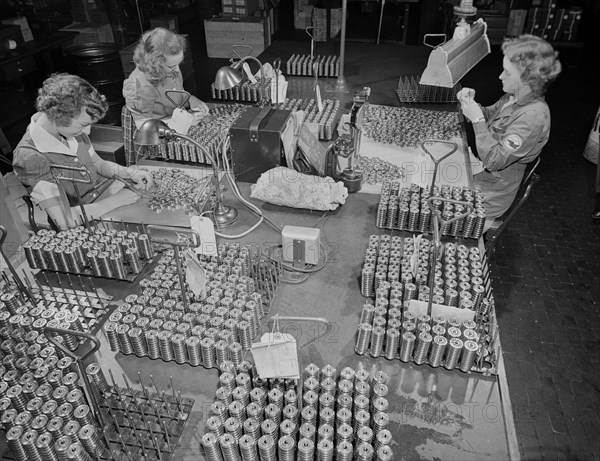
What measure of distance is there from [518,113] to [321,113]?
74.7 inches

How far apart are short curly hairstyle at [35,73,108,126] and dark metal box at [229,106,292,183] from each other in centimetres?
101

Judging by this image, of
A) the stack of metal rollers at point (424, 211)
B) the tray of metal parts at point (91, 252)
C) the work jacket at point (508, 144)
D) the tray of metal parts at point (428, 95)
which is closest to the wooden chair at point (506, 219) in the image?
the work jacket at point (508, 144)

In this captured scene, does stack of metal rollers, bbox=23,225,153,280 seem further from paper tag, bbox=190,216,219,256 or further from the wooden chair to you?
the wooden chair

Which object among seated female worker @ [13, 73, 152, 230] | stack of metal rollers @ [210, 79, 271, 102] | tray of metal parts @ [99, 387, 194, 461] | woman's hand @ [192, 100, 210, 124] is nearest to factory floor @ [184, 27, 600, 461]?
stack of metal rollers @ [210, 79, 271, 102]

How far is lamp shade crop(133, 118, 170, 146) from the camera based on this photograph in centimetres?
285

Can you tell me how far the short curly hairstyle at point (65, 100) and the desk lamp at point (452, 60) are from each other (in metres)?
2.63

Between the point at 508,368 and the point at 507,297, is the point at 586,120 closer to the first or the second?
the point at 507,297

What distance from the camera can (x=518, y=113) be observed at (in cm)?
363

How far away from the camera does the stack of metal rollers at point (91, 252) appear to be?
9.12ft

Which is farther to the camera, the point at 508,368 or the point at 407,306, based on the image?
the point at 508,368

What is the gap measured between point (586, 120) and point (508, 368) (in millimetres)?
6098

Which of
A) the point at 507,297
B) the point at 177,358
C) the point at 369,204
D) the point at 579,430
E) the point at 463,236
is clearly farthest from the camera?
the point at 507,297

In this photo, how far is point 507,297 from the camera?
4.42 meters

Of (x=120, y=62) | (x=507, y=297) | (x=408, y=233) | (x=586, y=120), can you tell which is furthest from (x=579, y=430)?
(x=120, y=62)
